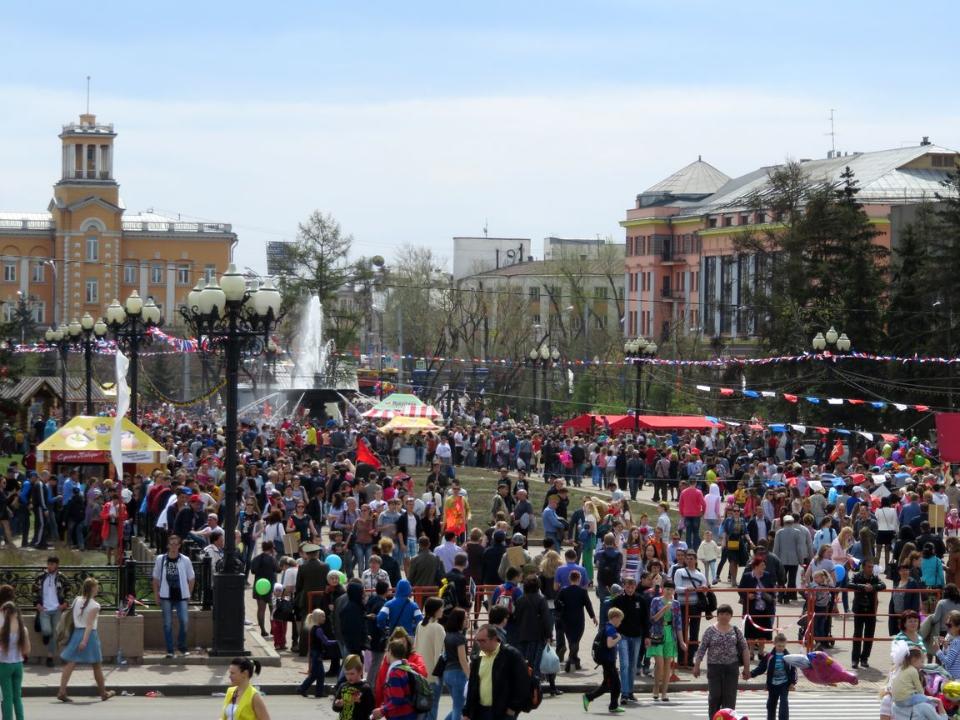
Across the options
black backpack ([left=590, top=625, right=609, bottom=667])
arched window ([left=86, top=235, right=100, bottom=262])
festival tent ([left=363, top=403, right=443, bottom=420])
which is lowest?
black backpack ([left=590, top=625, right=609, bottom=667])

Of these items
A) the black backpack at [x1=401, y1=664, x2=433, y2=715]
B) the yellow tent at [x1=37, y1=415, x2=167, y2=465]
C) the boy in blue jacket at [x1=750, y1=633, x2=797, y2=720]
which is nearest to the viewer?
the black backpack at [x1=401, y1=664, x2=433, y2=715]

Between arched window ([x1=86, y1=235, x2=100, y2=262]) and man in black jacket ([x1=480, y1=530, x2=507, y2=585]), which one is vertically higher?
arched window ([x1=86, y1=235, x2=100, y2=262])

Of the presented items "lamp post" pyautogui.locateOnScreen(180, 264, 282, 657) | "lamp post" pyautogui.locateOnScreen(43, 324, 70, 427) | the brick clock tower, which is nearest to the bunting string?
"lamp post" pyautogui.locateOnScreen(43, 324, 70, 427)

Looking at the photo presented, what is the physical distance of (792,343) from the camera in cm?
6369

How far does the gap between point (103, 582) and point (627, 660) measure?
5946mm

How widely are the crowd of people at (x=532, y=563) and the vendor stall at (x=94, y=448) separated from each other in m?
0.70

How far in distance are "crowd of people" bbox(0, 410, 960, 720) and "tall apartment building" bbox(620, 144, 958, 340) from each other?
6134 centimetres

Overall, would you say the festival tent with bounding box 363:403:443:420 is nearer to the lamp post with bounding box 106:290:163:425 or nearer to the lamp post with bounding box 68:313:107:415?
the lamp post with bounding box 68:313:107:415

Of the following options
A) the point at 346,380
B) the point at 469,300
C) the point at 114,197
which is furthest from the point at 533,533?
the point at 114,197

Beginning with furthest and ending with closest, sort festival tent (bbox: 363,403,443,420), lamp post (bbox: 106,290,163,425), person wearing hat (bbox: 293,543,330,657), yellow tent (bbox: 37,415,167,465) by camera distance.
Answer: festival tent (bbox: 363,403,443,420), lamp post (bbox: 106,290,163,425), yellow tent (bbox: 37,415,167,465), person wearing hat (bbox: 293,543,330,657)

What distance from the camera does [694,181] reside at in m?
128

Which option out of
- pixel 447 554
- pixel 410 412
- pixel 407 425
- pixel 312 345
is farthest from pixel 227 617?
pixel 312 345

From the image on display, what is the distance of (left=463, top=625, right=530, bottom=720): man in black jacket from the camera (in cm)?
1323

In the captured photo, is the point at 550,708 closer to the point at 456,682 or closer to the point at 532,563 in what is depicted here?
the point at 532,563
